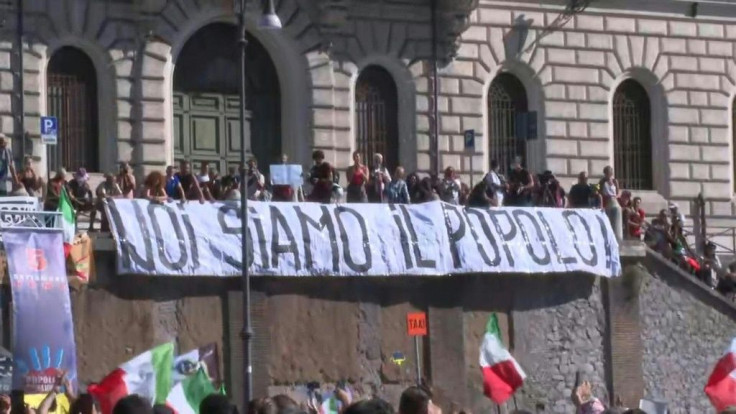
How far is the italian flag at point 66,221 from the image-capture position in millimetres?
32969

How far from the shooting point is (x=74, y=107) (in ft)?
129

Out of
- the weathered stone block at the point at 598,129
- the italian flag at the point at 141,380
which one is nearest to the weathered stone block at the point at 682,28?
the weathered stone block at the point at 598,129

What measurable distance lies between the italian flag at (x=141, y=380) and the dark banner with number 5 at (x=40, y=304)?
3.72 m

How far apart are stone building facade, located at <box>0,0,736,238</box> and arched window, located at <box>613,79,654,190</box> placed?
28 mm

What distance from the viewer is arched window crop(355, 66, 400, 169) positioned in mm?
42438

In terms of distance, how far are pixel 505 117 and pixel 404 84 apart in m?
2.50

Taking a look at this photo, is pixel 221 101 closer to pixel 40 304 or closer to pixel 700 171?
pixel 40 304

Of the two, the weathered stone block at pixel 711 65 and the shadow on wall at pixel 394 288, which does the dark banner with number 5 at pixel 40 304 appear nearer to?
the shadow on wall at pixel 394 288

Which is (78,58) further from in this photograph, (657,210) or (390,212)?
(657,210)

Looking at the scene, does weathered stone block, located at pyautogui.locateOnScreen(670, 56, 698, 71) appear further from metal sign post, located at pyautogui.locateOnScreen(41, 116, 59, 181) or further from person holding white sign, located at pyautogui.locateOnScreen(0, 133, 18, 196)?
person holding white sign, located at pyautogui.locateOnScreen(0, 133, 18, 196)

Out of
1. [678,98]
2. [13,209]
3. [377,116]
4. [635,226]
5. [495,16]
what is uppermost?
[495,16]

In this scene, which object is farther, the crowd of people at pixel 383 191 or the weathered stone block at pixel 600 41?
the weathered stone block at pixel 600 41

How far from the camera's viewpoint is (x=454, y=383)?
37719mm

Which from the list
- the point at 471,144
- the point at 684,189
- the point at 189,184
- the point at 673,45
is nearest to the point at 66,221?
the point at 189,184
